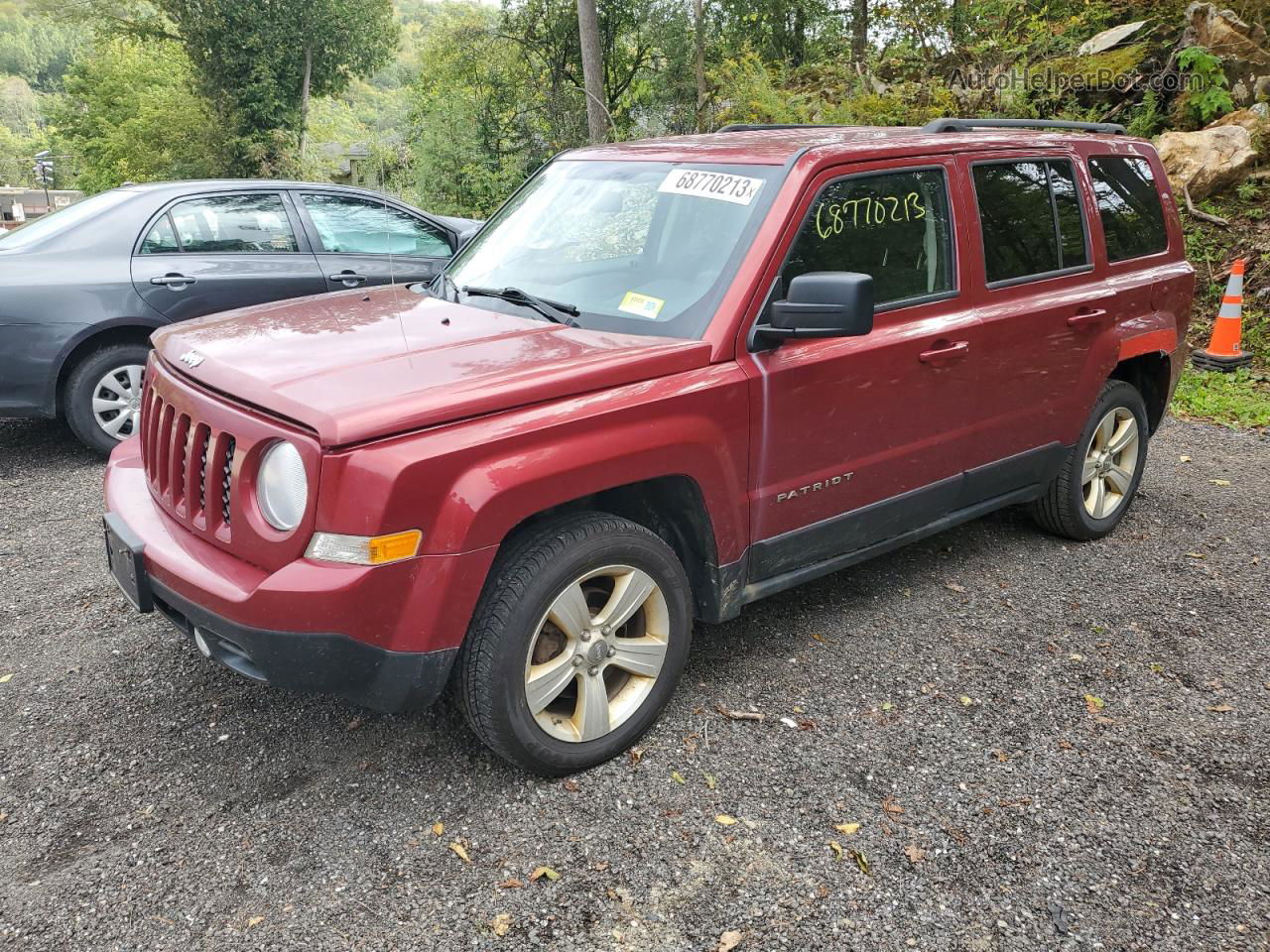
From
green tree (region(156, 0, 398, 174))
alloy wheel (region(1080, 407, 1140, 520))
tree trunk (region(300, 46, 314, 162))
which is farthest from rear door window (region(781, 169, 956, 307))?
tree trunk (region(300, 46, 314, 162))

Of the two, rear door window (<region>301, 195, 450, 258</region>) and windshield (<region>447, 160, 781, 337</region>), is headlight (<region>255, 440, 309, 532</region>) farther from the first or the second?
rear door window (<region>301, 195, 450, 258</region>)

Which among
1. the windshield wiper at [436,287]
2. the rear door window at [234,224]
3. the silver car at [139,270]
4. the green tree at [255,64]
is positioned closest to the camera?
the windshield wiper at [436,287]

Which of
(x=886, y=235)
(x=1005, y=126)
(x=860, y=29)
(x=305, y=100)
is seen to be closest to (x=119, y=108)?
(x=305, y=100)

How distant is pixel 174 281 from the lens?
611cm

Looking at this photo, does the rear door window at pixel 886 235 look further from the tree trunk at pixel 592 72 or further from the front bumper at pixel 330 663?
the tree trunk at pixel 592 72

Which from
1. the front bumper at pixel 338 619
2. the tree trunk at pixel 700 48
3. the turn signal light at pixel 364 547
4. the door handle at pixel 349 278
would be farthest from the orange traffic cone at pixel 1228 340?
the tree trunk at pixel 700 48

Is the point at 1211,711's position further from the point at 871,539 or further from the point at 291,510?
the point at 291,510

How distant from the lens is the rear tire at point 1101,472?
4.62 metres

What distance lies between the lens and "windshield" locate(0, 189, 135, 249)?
5.97 metres

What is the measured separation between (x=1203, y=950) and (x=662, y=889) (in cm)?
131

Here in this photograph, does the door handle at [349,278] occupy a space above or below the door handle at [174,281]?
below

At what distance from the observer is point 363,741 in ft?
10.5

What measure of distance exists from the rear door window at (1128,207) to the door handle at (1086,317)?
292 mm

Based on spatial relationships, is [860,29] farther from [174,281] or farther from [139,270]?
[139,270]
